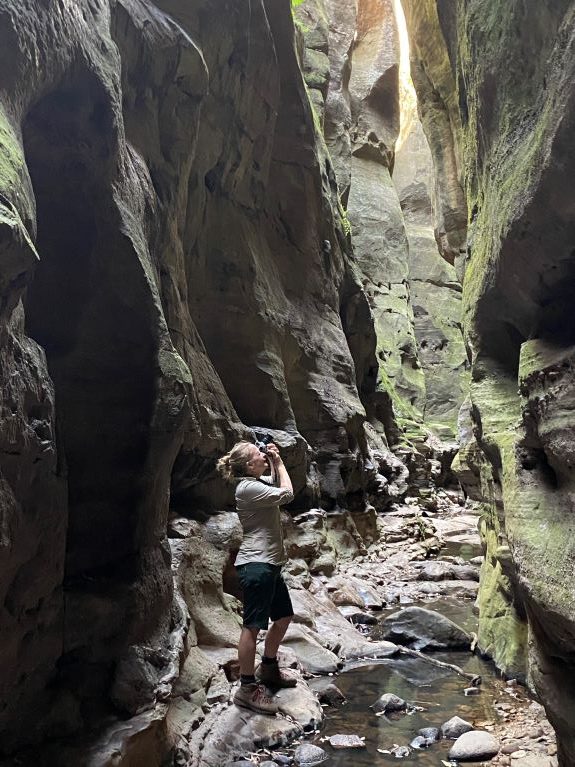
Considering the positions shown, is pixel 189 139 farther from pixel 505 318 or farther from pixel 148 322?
pixel 505 318

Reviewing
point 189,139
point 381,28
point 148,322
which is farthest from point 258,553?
point 381,28

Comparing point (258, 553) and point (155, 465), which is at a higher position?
point (155, 465)

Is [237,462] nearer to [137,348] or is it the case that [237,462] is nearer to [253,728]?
[137,348]

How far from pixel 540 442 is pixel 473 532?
12128 millimetres

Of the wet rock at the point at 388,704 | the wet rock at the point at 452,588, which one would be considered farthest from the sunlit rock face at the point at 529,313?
the wet rock at the point at 452,588

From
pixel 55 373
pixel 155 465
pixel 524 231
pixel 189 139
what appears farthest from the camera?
pixel 189 139

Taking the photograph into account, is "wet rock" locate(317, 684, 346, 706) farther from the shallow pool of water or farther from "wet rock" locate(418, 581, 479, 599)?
"wet rock" locate(418, 581, 479, 599)

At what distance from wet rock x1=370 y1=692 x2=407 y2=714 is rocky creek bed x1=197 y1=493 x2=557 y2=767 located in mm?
37

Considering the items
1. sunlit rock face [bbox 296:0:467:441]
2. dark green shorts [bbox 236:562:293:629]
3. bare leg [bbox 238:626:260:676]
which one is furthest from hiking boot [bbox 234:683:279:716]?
sunlit rock face [bbox 296:0:467:441]

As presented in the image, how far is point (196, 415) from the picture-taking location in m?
6.98

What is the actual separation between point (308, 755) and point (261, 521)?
5.47ft

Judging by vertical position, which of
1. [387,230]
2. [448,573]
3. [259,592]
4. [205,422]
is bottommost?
[448,573]

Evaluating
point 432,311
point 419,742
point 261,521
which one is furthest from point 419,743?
point 432,311

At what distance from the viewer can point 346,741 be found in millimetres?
4609
